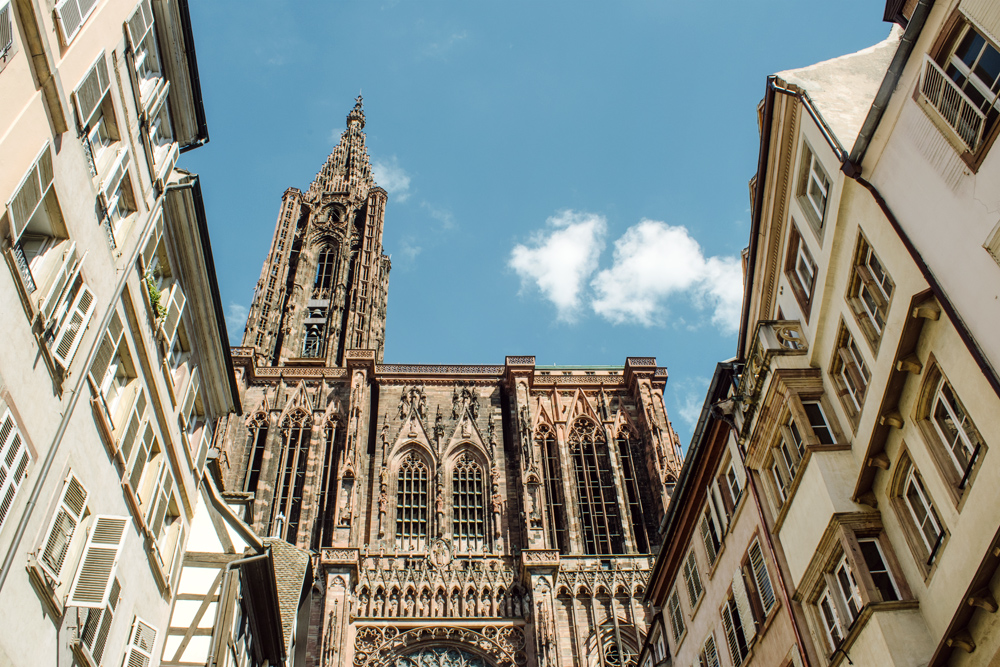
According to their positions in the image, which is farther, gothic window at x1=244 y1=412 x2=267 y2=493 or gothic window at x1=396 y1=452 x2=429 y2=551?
gothic window at x1=244 y1=412 x2=267 y2=493

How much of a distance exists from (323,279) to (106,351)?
36548mm

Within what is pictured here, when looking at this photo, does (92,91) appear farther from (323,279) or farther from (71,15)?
(323,279)

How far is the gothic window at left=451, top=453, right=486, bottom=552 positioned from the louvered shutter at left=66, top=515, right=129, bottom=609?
24.7m

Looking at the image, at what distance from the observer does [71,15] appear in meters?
9.81

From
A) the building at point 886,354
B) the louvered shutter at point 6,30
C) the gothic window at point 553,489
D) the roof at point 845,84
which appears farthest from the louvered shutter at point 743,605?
the gothic window at point 553,489

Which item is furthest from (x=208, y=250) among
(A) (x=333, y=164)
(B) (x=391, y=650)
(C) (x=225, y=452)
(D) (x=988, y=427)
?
(A) (x=333, y=164)

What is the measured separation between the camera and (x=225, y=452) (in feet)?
117

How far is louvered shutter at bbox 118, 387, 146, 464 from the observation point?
12.0m

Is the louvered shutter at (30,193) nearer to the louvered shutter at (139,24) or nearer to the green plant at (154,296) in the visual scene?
the louvered shutter at (139,24)

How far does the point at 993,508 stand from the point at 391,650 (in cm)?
2583

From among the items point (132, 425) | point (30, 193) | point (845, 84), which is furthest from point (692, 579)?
point (30, 193)

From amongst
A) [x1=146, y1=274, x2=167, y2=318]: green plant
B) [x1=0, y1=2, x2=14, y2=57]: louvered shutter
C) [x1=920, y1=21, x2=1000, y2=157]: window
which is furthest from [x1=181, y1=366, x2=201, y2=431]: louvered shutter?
[x1=920, y1=21, x2=1000, y2=157]: window

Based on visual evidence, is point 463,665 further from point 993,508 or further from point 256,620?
point 993,508

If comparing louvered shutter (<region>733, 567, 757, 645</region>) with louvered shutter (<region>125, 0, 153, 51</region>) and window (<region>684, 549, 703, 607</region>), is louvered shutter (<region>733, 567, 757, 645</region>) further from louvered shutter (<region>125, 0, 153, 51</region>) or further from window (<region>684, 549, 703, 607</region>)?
louvered shutter (<region>125, 0, 153, 51</region>)
